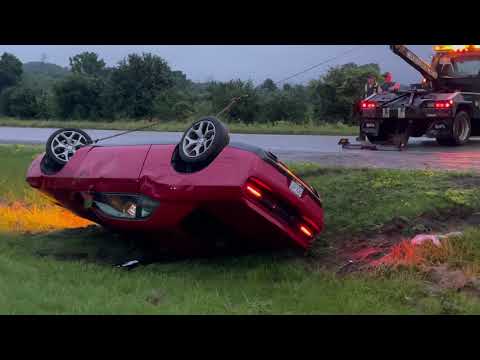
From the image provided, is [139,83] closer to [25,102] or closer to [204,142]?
[25,102]

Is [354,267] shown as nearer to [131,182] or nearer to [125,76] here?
[131,182]

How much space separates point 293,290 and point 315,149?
9575 mm

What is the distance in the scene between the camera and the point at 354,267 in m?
6.51

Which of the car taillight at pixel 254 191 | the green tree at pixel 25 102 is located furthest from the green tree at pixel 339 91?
the car taillight at pixel 254 191

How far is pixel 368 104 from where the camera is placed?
15.0m

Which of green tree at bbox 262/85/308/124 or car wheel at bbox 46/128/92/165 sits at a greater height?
car wheel at bbox 46/128/92/165

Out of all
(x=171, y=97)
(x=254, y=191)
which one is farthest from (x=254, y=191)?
(x=171, y=97)

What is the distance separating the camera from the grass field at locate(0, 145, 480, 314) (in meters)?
5.11

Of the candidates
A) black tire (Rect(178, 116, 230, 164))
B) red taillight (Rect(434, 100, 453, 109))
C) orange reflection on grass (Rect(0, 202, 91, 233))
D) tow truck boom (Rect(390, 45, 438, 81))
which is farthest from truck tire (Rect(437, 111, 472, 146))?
black tire (Rect(178, 116, 230, 164))

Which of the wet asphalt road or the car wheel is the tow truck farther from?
the car wheel

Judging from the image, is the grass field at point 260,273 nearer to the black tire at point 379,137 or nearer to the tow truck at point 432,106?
the tow truck at point 432,106

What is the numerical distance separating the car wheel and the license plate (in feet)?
8.48
